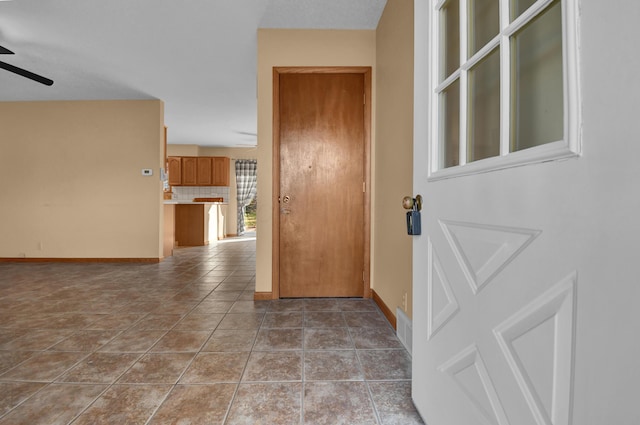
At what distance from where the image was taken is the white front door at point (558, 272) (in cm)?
51

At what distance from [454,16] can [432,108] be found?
33 cm

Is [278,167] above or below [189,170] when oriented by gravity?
below

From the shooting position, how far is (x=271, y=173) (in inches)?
124

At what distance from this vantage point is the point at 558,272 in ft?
2.09

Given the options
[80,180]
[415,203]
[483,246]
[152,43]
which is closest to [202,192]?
[80,180]

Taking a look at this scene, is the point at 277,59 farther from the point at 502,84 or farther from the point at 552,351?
the point at 552,351

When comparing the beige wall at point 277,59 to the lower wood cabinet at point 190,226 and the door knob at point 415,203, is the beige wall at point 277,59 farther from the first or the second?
the lower wood cabinet at point 190,226

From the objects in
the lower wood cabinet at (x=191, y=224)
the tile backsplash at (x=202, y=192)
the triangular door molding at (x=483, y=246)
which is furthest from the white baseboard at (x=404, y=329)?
the tile backsplash at (x=202, y=192)

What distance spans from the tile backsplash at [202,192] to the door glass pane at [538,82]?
29.9 ft

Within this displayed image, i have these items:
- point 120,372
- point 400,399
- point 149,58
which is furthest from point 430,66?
point 149,58

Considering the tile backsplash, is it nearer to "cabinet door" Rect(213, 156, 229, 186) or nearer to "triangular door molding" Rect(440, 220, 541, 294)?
"cabinet door" Rect(213, 156, 229, 186)

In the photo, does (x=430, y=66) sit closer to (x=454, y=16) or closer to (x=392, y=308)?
(x=454, y=16)

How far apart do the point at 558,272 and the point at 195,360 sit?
1.88m

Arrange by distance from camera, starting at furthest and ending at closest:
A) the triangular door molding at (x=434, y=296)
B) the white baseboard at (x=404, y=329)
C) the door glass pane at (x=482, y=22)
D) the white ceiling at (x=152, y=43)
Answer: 1. the white ceiling at (x=152, y=43)
2. the white baseboard at (x=404, y=329)
3. the triangular door molding at (x=434, y=296)
4. the door glass pane at (x=482, y=22)
